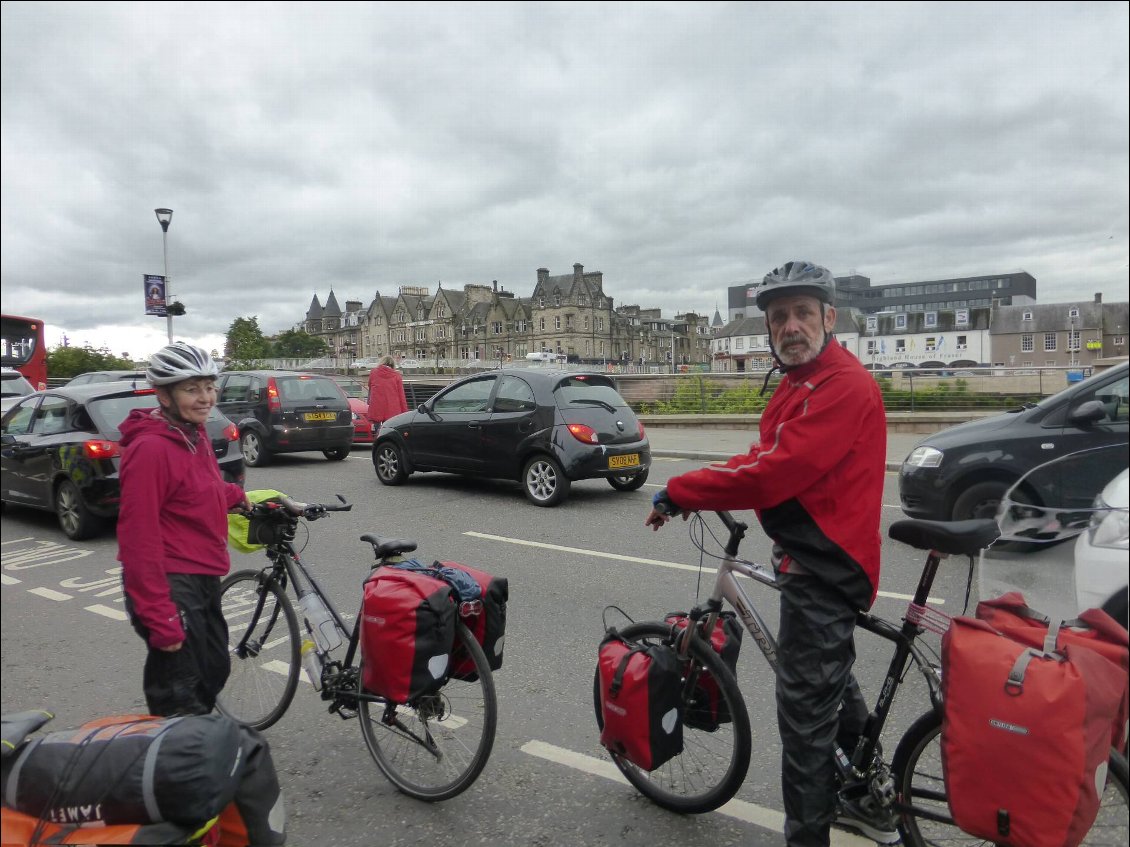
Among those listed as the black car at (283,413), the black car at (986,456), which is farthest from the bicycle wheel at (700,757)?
the black car at (283,413)

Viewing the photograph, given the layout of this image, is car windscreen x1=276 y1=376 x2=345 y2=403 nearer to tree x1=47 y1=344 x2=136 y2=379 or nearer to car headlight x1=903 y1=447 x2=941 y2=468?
car headlight x1=903 y1=447 x2=941 y2=468

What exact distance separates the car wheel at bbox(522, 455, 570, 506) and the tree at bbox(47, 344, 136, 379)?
6.90 m

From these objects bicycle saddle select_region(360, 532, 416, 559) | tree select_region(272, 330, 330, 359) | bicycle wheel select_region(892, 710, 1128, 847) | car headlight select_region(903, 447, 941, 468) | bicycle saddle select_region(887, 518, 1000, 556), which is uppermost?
tree select_region(272, 330, 330, 359)

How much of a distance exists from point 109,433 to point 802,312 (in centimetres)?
339

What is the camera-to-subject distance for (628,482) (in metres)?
10.5

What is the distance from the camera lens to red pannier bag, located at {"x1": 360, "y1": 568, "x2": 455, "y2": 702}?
2.85 meters

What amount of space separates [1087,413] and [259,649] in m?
5.36

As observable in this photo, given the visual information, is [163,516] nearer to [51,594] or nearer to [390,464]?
[51,594]

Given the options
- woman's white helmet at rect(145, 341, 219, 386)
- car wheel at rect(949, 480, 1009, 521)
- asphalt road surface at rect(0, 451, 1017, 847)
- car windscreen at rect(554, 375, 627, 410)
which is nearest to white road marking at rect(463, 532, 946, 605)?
asphalt road surface at rect(0, 451, 1017, 847)

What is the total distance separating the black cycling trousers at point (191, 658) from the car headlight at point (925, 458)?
5.72m

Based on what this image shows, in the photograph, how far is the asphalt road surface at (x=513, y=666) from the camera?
2.95 metres

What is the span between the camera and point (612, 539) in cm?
777

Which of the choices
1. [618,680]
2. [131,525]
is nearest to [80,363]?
[131,525]

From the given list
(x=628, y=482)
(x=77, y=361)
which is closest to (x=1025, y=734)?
(x=77, y=361)
